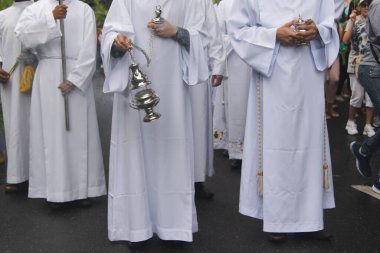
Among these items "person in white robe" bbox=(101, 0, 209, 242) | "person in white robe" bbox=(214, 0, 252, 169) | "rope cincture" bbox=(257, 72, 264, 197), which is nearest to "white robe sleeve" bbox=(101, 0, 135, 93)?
"person in white robe" bbox=(101, 0, 209, 242)

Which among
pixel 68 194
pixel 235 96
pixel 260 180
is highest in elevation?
pixel 235 96

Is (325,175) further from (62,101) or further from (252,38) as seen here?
(62,101)

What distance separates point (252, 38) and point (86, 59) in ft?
5.83

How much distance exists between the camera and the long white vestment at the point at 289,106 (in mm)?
4238

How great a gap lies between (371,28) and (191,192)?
7.75 feet

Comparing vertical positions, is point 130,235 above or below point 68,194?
above

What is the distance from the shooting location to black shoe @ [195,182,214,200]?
18.3 ft

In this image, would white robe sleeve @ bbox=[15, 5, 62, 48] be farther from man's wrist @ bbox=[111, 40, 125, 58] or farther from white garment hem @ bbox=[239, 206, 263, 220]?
white garment hem @ bbox=[239, 206, 263, 220]

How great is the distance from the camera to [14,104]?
6.05 meters

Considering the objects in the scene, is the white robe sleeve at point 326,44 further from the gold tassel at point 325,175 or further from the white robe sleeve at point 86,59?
the white robe sleeve at point 86,59

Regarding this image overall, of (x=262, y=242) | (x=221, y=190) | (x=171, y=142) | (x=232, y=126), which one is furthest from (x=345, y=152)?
(x=171, y=142)

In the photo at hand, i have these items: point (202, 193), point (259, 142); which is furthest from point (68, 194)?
point (259, 142)

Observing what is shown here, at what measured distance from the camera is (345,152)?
7703 millimetres

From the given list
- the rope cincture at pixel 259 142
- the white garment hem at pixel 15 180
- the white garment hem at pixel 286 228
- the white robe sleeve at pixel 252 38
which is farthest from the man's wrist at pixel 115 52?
the white garment hem at pixel 15 180
